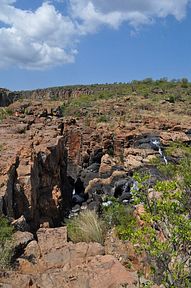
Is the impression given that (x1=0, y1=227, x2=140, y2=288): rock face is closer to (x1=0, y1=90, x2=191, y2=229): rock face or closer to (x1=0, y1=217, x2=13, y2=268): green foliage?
(x1=0, y1=217, x2=13, y2=268): green foliage

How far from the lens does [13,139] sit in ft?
61.3

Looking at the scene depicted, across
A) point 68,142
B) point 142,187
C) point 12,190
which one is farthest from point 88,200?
point 142,187

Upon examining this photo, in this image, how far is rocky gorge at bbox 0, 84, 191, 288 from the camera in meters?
8.41

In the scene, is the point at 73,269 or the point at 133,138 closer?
the point at 73,269

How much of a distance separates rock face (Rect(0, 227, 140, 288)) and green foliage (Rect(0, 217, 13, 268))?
26 cm

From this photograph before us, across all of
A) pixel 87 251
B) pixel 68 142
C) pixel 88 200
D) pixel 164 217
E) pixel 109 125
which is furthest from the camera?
pixel 109 125

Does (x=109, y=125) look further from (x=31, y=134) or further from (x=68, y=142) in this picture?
(x=31, y=134)

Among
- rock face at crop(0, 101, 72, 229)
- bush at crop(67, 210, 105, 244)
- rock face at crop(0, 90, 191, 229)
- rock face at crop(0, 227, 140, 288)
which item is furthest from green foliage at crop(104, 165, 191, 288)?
rock face at crop(0, 90, 191, 229)

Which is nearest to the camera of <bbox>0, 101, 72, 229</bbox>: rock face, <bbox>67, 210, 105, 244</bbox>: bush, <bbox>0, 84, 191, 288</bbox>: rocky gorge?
<bbox>0, 84, 191, 288</bbox>: rocky gorge

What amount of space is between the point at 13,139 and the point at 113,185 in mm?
6056

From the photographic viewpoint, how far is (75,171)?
28.2m

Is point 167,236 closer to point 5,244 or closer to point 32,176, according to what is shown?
point 5,244

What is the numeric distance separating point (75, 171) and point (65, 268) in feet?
64.6

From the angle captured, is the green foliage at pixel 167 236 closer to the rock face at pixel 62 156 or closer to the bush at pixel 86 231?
the bush at pixel 86 231
